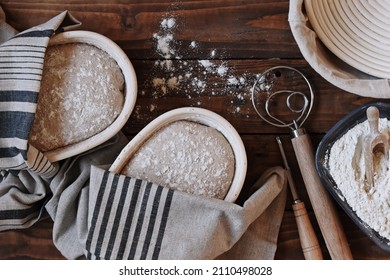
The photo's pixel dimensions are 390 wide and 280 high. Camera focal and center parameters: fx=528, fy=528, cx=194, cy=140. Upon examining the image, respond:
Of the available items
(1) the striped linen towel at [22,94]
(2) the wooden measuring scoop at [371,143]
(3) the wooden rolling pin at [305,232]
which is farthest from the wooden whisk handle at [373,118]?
(1) the striped linen towel at [22,94]

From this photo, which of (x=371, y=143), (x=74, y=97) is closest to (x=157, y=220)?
(x=74, y=97)

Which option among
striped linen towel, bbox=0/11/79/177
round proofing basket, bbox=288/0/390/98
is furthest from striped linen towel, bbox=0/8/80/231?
round proofing basket, bbox=288/0/390/98

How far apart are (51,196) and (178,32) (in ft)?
1.04

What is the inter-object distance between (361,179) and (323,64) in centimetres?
17

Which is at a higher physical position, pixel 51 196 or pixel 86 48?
pixel 86 48

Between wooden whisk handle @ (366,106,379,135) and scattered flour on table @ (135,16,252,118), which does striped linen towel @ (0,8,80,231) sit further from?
wooden whisk handle @ (366,106,379,135)

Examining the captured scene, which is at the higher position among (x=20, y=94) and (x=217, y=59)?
(x=217, y=59)

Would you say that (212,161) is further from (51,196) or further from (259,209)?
(51,196)

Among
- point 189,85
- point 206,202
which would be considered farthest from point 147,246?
point 189,85

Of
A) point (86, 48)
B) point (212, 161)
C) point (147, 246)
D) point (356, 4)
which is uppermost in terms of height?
point (356, 4)

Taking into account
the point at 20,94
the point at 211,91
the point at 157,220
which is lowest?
the point at 157,220

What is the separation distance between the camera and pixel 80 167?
79cm

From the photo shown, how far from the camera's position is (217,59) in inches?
32.1

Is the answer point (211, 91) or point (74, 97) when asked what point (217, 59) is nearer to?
point (211, 91)
